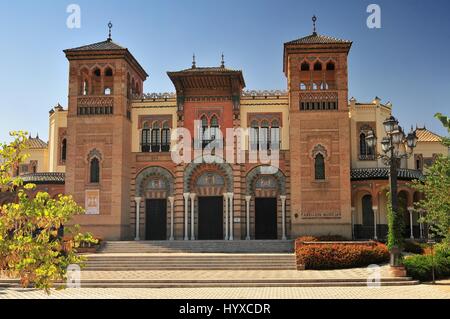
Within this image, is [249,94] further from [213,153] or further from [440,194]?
[440,194]

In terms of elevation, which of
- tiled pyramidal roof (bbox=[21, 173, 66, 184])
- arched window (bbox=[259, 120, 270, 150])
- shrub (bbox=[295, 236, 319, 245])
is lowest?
shrub (bbox=[295, 236, 319, 245])

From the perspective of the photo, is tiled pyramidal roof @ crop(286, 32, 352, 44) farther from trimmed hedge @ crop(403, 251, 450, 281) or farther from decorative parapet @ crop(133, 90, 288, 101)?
trimmed hedge @ crop(403, 251, 450, 281)

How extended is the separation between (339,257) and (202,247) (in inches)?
284

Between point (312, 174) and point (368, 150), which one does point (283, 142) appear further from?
point (368, 150)

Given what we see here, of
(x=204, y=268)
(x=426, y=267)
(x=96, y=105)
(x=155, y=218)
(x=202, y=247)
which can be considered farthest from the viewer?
(x=155, y=218)

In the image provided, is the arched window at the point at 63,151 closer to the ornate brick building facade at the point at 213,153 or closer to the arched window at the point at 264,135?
the ornate brick building facade at the point at 213,153

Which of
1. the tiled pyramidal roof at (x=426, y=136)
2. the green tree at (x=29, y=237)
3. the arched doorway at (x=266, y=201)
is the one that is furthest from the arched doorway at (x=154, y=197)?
the green tree at (x=29, y=237)

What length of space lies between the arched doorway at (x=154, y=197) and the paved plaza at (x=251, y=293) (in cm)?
1172

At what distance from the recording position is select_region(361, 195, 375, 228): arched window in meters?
29.8

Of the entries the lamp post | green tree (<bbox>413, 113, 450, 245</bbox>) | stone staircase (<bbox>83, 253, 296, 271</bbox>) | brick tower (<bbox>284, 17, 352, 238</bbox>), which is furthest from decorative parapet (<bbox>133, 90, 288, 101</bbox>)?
green tree (<bbox>413, 113, 450, 245</bbox>)

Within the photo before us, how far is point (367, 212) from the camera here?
98.1 feet

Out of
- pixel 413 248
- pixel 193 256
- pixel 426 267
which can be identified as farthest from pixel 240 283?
pixel 413 248

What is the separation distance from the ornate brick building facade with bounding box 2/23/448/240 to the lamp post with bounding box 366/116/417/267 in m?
8.67
